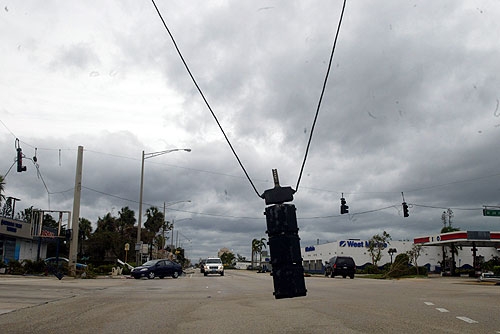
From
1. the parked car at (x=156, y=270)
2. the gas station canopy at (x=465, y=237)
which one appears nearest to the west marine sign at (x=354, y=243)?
the gas station canopy at (x=465, y=237)

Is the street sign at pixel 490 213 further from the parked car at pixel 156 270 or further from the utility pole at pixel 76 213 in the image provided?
the utility pole at pixel 76 213

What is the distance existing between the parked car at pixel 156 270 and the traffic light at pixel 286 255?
2992 centimetres

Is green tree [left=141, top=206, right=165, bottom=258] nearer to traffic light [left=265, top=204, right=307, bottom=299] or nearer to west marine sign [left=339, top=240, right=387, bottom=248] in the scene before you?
west marine sign [left=339, top=240, right=387, bottom=248]

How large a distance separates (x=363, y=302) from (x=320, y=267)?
233 feet

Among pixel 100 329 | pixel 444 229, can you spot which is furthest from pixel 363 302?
pixel 444 229

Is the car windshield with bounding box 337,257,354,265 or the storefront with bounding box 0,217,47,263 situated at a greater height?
the storefront with bounding box 0,217,47,263

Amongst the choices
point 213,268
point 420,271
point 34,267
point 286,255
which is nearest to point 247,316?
point 286,255

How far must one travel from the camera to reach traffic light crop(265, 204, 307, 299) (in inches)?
247

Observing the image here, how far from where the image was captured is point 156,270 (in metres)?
35.7

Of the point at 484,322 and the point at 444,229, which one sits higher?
the point at 444,229

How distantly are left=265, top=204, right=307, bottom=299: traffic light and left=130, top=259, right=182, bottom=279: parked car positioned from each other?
98.1 ft

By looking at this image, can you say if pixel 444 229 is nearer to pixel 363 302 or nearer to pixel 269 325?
pixel 363 302

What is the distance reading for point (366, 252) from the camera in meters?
75.7

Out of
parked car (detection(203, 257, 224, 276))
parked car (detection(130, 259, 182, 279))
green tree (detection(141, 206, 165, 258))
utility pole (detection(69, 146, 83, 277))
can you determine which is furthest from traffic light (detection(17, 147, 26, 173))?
green tree (detection(141, 206, 165, 258))
